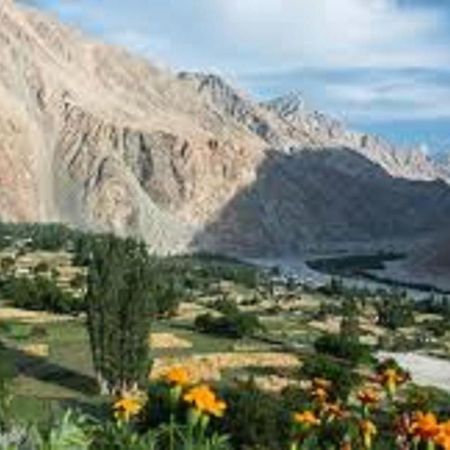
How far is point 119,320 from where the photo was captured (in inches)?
2079

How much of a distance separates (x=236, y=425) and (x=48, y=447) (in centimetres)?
2858

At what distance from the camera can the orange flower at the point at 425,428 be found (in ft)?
Result: 29.2

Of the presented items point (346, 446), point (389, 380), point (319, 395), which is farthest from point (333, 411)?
point (346, 446)

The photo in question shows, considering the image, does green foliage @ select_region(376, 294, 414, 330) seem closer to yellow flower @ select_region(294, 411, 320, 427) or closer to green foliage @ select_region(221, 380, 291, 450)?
green foliage @ select_region(221, 380, 291, 450)

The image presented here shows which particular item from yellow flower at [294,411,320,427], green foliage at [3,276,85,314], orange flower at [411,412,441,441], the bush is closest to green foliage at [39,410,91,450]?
yellow flower at [294,411,320,427]

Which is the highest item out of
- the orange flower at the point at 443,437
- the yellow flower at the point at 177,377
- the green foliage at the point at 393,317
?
the yellow flower at the point at 177,377

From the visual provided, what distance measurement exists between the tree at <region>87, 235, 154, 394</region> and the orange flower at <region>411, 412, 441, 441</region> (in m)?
42.7

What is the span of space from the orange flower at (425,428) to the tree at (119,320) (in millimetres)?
42735

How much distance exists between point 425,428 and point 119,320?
44239 millimetres

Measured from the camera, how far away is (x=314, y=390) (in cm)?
1153

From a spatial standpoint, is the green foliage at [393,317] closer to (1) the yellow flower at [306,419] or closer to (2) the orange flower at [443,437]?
(1) the yellow flower at [306,419]

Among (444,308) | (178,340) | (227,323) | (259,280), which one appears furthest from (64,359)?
(259,280)

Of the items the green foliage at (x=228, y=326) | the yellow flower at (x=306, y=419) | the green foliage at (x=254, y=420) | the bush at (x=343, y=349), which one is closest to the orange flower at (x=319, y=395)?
the yellow flower at (x=306, y=419)

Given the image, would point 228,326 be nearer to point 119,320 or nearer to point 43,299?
point 43,299
